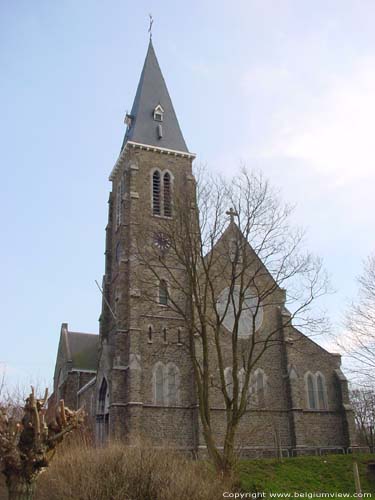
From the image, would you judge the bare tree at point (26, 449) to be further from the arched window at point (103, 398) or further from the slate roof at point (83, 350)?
the slate roof at point (83, 350)

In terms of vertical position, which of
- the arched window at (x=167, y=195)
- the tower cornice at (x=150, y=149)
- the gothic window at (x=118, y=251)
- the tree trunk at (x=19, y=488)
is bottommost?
the tree trunk at (x=19, y=488)

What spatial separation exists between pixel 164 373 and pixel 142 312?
343 centimetres

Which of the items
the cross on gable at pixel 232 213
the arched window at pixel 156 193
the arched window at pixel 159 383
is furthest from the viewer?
the arched window at pixel 156 193

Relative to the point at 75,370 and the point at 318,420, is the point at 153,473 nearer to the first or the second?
the point at 318,420

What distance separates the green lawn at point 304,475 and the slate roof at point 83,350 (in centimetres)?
1880

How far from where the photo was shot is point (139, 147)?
33875 mm

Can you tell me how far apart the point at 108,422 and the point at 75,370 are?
10183 mm

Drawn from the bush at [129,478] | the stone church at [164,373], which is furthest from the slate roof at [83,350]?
the bush at [129,478]

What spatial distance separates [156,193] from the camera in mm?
33375

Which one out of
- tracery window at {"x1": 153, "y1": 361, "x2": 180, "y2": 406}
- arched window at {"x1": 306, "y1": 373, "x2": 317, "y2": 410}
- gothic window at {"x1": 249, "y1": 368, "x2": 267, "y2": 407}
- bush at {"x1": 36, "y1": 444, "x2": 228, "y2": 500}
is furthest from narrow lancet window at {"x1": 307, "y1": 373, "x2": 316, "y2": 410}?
bush at {"x1": 36, "y1": 444, "x2": 228, "y2": 500}

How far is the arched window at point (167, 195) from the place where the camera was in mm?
32875

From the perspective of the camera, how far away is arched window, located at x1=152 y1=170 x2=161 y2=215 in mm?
32812

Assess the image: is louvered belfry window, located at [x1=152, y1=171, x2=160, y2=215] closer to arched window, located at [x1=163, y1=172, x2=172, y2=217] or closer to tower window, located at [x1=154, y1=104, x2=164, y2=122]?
arched window, located at [x1=163, y1=172, x2=172, y2=217]

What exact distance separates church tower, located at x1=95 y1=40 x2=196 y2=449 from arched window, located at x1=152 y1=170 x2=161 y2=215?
6cm
